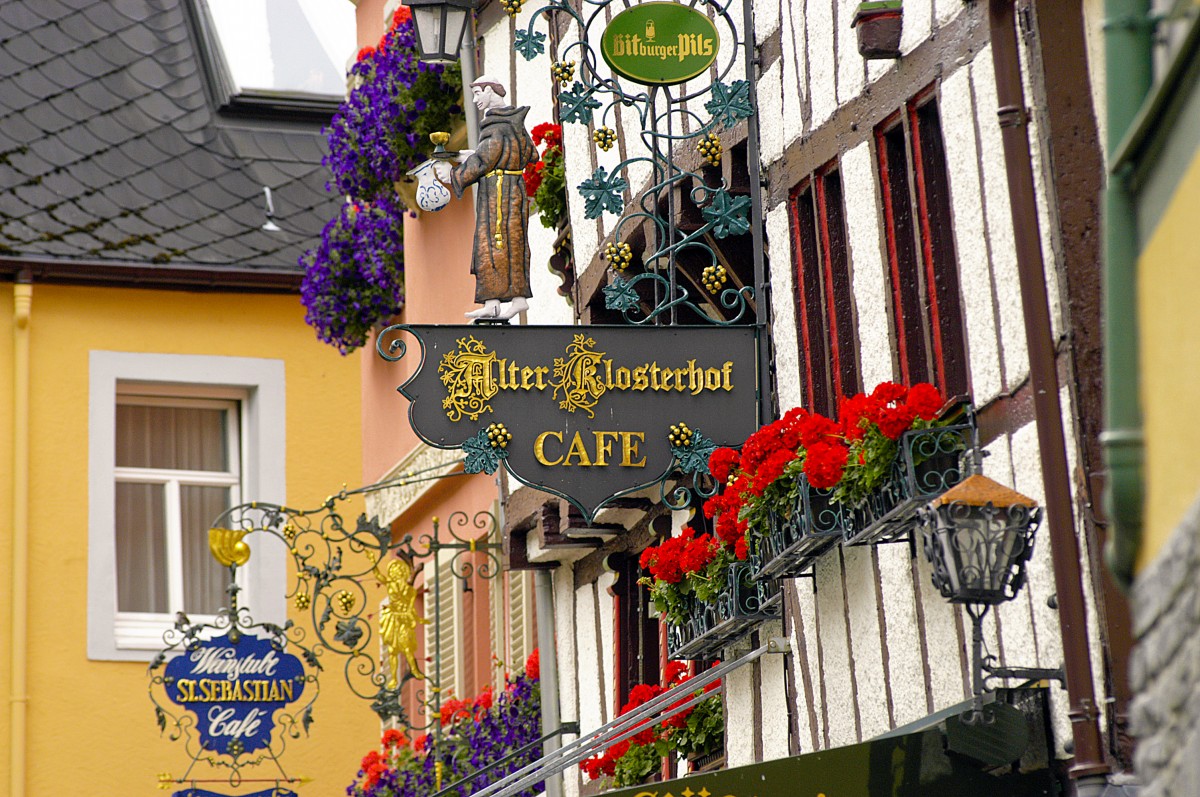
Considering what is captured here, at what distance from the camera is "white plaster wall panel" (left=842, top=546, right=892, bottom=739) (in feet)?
25.9

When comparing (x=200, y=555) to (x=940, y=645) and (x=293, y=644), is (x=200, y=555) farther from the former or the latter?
(x=940, y=645)

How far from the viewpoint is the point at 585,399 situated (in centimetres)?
884

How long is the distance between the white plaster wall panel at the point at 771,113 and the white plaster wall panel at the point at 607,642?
2.98 metres

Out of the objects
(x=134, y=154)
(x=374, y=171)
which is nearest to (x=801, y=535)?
(x=374, y=171)

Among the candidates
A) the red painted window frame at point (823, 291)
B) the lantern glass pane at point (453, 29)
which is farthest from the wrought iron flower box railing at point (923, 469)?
the lantern glass pane at point (453, 29)

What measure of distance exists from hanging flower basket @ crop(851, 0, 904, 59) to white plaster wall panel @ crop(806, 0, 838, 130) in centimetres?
67

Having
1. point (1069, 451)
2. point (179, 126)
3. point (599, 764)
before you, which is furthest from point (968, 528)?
point (179, 126)

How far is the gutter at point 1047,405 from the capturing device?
21.1 ft

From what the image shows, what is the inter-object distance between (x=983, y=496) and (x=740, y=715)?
2924mm

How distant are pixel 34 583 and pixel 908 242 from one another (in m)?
10.5

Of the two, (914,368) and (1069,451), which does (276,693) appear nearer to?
(914,368)

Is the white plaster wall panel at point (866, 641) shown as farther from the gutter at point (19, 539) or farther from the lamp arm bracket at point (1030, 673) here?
the gutter at point (19, 539)

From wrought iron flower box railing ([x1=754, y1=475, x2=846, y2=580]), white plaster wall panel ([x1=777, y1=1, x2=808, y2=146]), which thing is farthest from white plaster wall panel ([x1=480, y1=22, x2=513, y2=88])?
wrought iron flower box railing ([x1=754, y1=475, x2=846, y2=580])

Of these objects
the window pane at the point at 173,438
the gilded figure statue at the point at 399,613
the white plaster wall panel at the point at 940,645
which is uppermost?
the window pane at the point at 173,438
